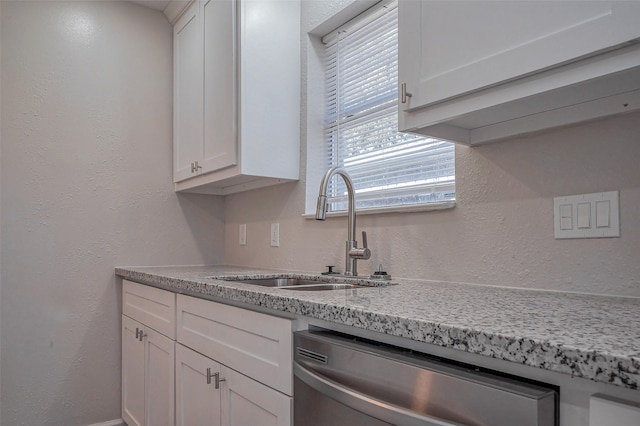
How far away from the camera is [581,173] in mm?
1227

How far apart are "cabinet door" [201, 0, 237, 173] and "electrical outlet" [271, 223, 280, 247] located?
0.41 metres

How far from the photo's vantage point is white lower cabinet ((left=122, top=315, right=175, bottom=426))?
6.29 ft

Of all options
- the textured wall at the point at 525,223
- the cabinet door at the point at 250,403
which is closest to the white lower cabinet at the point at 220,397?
the cabinet door at the point at 250,403

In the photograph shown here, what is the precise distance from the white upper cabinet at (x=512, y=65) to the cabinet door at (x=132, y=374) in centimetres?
172

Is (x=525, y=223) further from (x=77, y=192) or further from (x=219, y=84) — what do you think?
(x=77, y=192)

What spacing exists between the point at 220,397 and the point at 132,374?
114 cm

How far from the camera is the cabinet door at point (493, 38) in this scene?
898 mm

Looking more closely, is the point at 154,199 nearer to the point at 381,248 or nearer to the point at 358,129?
the point at 358,129

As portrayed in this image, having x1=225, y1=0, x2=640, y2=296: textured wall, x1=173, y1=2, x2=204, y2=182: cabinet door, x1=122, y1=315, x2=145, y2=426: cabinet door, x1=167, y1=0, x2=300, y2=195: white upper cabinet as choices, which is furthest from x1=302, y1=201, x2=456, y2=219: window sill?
x1=122, y1=315, x2=145, y2=426: cabinet door

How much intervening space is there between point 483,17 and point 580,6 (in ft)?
0.77

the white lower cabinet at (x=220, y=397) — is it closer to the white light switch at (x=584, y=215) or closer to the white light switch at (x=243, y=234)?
the white light switch at (x=584, y=215)

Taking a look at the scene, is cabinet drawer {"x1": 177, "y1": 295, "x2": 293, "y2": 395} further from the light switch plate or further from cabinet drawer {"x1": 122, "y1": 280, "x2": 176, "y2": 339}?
the light switch plate

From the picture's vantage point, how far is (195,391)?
166 centimetres

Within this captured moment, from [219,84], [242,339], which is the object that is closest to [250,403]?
[242,339]
